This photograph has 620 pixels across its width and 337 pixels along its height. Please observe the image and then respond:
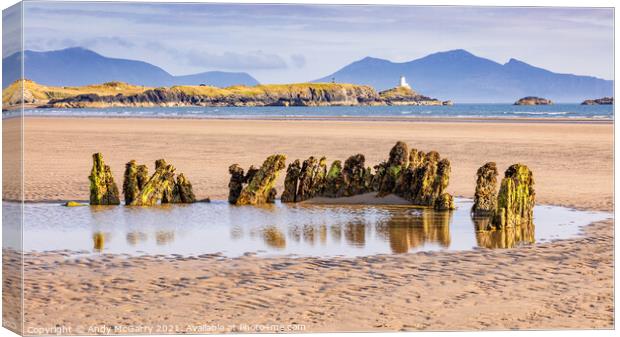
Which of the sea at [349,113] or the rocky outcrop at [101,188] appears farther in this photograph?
the sea at [349,113]

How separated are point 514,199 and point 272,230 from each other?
3.38 metres

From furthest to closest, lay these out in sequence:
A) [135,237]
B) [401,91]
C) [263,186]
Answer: [401,91] → [263,186] → [135,237]

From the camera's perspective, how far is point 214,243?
13.4m

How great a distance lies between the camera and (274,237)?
13.9 metres

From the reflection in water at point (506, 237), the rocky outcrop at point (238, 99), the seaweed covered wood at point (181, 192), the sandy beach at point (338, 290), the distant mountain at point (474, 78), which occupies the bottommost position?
the sandy beach at point (338, 290)

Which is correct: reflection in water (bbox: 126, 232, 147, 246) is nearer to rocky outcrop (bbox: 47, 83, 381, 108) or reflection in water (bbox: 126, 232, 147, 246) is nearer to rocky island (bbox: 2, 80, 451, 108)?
rocky island (bbox: 2, 80, 451, 108)

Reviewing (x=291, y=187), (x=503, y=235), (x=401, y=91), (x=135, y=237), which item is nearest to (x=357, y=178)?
(x=291, y=187)

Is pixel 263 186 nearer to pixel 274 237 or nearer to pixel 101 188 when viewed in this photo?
pixel 101 188

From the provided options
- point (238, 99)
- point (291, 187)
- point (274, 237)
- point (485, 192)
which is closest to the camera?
point (274, 237)

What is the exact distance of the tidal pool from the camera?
13086mm

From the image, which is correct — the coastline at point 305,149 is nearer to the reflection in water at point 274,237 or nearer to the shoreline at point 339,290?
the shoreline at point 339,290

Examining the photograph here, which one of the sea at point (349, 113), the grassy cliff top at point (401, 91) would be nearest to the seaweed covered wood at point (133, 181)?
the grassy cliff top at point (401, 91)

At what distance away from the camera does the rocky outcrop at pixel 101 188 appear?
650 inches

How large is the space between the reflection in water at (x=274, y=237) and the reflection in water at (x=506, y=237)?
250 cm
